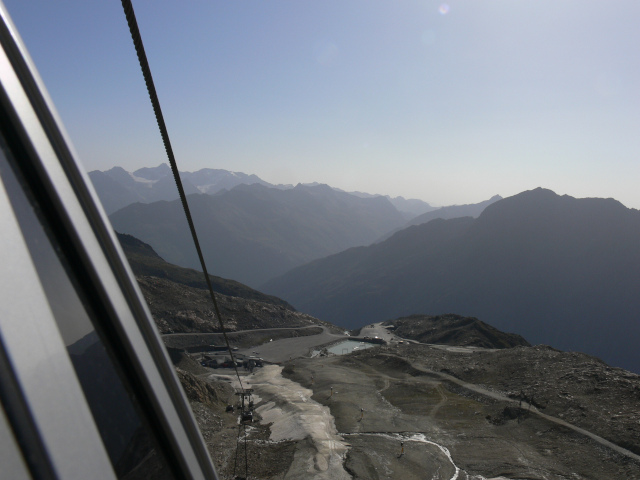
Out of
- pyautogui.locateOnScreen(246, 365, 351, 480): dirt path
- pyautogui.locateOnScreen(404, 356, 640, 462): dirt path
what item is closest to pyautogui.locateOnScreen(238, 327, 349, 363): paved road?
pyautogui.locateOnScreen(404, 356, 640, 462): dirt path

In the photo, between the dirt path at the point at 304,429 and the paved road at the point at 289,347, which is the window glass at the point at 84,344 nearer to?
the dirt path at the point at 304,429

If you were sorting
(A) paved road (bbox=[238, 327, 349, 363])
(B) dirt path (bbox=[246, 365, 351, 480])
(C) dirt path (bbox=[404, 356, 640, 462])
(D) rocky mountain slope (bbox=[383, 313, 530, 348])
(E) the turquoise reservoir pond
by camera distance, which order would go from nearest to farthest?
1. (B) dirt path (bbox=[246, 365, 351, 480])
2. (C) dirt path (bbox=[404, 356, 640, 462])
3. (A) paved road (bbox=[238, 327, 349, 363])
4. (D) rocky mountain slope (bbox=[383, 313, 530, 348])
5. (E) the turquoise reservoir pond

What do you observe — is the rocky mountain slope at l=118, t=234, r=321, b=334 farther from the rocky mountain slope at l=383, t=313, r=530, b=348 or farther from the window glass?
the window glass

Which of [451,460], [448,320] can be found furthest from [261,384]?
[448,320]

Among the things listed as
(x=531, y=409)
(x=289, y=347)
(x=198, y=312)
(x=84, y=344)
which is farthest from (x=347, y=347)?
(x=84, y=344)

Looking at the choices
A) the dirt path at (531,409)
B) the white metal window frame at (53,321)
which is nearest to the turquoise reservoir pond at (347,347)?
the dirt path at (531,409)

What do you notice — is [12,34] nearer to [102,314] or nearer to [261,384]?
[102,314]

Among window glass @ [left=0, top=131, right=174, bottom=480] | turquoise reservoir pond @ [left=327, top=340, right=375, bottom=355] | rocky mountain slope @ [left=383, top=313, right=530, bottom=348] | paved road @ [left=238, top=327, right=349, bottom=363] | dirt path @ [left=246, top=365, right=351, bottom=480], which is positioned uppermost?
window glass @ [left=0, top=131, right=174, bottom=480]
